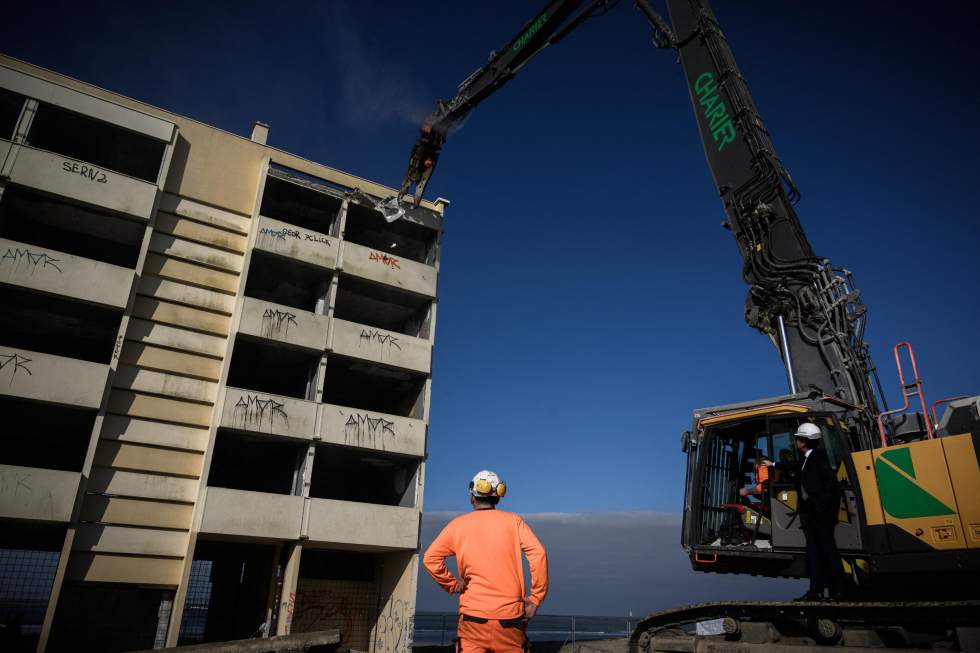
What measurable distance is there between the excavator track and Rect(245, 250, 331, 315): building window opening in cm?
2075

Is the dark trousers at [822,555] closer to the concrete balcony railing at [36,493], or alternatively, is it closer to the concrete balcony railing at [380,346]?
the concrete balcony railing at [36,493]

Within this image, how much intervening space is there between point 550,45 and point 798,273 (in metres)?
11.2

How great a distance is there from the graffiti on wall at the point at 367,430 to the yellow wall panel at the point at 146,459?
16.5 feet

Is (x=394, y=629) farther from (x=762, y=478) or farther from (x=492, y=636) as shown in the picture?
(x=492, y=636)

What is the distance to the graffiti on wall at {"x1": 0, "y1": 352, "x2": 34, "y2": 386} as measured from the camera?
59.9ft

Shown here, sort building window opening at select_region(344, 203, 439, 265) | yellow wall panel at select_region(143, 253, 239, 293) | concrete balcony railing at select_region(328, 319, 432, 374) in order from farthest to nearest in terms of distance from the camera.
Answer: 1. building window opening at select_region(344, 203, 439, 265)
2. concrete balcony railing at select_region(328, 319, 432, 374)
3. yellow wall panel at select_region(143, 253, 239, 293)

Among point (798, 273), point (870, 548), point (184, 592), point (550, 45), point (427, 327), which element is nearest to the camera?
point (870, 548)

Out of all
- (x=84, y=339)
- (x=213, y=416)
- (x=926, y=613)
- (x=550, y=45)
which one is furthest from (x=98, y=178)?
(x=926, y=613)

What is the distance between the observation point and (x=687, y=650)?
598cm

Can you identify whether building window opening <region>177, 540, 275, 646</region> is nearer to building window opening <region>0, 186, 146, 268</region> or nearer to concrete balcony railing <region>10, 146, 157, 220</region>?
building window opening <region>0, 186, 146, 268</region>

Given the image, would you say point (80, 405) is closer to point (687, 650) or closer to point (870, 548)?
point (687, 650)

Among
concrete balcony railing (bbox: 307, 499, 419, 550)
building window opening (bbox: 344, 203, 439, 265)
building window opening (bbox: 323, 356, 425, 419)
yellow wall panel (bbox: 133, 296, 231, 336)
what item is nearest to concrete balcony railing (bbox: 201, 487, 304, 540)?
concrete balcony railing (bbox: 307, 499, 419, 550)

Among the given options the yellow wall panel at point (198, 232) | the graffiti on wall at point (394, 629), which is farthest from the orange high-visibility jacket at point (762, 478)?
the yellow wall panel at point (198, 232)

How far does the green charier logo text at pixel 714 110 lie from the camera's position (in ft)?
39.3
